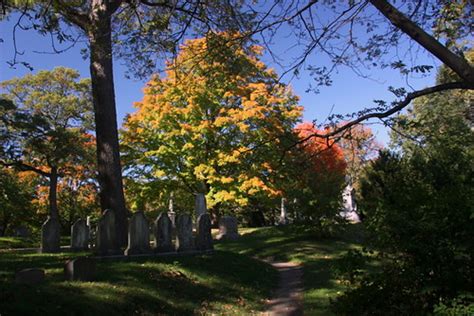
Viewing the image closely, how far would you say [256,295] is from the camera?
9.52 m

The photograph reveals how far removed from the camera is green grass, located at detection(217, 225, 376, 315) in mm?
8988

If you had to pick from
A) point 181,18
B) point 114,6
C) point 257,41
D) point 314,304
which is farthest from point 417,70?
point 114,6

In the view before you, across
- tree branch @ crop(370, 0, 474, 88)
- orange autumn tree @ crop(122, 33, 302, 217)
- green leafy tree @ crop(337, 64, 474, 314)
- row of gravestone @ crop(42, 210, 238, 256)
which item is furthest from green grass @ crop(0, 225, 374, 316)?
orange autumn tree @ crop(122, 33, 302, 217)

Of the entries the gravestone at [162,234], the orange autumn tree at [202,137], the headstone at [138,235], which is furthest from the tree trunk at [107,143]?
the orange autumn tree at [202,137]

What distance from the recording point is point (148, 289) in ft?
25.9

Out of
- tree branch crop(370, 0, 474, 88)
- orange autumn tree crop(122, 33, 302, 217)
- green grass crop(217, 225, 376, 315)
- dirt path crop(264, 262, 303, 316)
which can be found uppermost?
orange autumn tree crop(122, 33, 302, 217)

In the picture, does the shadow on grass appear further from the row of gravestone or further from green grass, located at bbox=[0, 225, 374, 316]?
the row of gravestone

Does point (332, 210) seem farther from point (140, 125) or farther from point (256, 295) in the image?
point (140, 125)

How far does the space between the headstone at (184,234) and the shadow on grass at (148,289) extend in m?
0.71

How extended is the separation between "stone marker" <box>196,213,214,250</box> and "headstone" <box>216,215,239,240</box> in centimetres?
1028

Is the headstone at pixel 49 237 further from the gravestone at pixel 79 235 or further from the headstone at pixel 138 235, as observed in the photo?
the headstone at pixel 138 235

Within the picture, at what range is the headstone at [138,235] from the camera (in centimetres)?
1088

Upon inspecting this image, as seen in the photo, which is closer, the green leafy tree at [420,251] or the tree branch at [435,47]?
the green leafy tree at [420,251]

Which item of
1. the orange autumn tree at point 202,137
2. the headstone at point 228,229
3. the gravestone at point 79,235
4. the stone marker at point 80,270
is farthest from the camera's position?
the headstone at point 228,229
